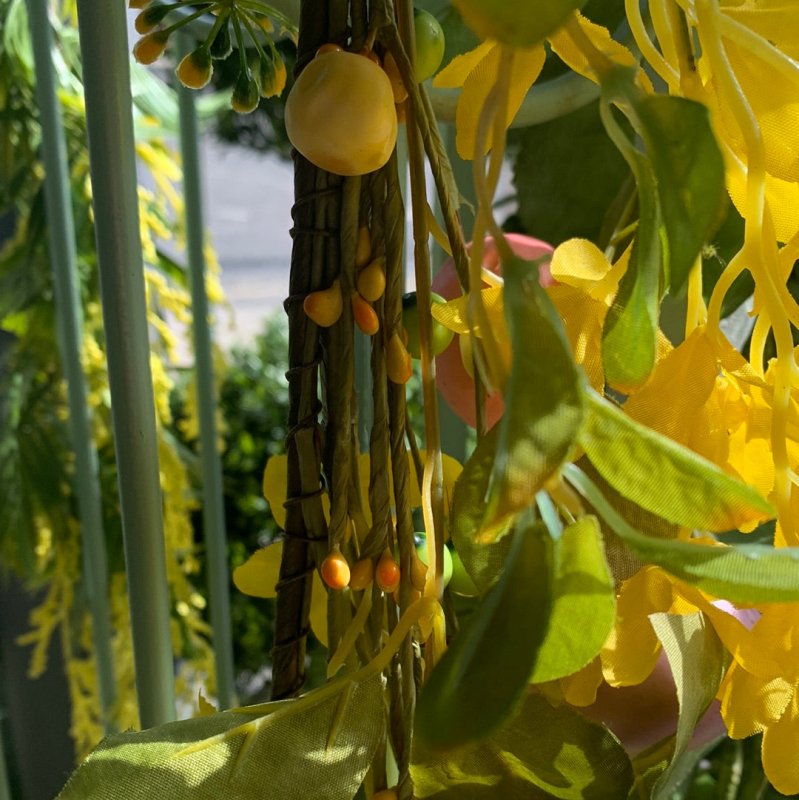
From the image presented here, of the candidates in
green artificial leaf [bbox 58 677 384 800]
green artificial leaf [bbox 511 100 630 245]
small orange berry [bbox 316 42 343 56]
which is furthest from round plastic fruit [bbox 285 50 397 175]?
green artificial leaf [bbox 511 100 630 245]

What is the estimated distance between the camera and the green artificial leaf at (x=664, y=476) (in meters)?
0.15

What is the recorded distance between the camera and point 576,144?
1.33ft

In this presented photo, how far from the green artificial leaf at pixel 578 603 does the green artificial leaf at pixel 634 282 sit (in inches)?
1.4

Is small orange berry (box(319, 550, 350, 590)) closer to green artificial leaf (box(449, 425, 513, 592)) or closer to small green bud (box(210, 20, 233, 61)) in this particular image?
green artificial leaf (box(449, 425, 513, 592))

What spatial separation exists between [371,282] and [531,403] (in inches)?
3.2

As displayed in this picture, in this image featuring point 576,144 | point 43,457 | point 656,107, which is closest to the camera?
point 656,107

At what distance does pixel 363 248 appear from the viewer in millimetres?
215

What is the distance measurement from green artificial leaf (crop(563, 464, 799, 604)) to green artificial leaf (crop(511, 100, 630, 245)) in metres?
0.27

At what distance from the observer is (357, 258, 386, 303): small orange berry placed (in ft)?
0.69

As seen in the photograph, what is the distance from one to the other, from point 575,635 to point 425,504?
0.06 meters


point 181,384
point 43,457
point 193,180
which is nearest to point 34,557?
point 43,457

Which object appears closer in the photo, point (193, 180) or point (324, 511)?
point (324, 511)

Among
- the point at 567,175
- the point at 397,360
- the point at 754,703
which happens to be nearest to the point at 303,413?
the point at 397,360

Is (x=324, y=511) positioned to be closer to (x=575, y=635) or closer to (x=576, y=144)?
(x=575, y=635)
